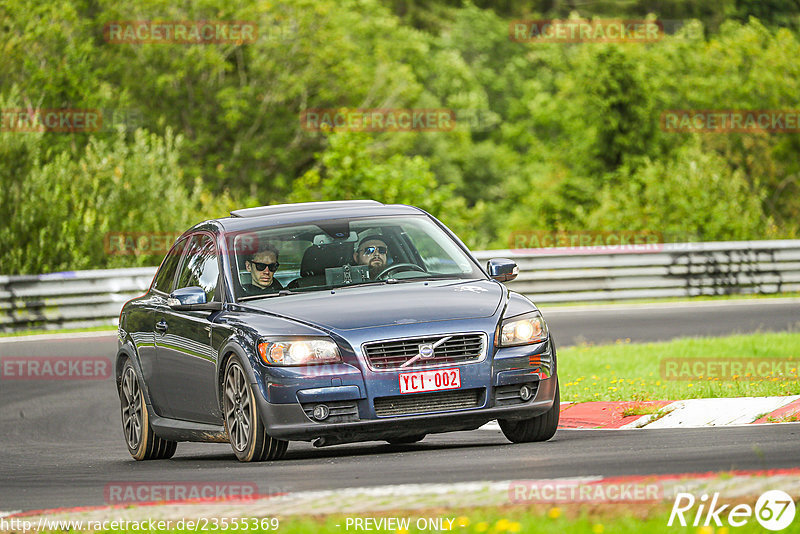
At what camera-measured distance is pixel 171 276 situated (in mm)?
11328

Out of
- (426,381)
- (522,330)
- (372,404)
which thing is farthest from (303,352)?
(522,330)

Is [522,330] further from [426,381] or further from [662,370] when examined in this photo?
[662,370]

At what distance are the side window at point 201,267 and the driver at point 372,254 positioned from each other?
3.19ft

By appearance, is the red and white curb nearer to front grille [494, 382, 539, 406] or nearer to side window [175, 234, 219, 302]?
front grille [494, 382, 539, 406]

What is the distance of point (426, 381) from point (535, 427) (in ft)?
3.82

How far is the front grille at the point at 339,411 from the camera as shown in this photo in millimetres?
8898

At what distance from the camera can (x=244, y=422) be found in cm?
931

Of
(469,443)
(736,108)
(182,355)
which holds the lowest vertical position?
(736,108)

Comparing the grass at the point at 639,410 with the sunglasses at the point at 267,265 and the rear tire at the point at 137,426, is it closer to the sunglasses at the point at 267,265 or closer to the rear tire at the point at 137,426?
the sunglasses at the point at 267,265

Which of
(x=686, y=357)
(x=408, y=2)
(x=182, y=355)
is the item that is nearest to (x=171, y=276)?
(x=182, y=355)

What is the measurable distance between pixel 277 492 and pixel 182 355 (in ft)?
10.3

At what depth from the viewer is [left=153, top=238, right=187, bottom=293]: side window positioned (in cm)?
1133

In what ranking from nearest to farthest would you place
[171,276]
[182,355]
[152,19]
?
[182,355] < [171,276] < [152,19]

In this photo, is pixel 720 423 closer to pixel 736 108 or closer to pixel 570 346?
pixel 570 346
